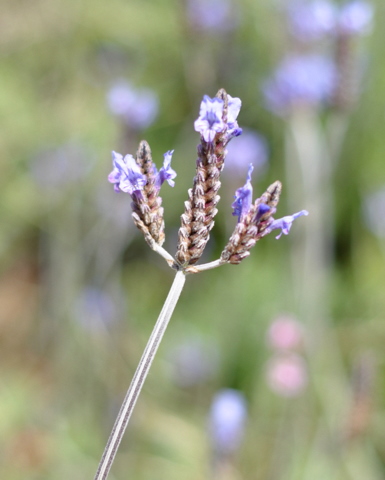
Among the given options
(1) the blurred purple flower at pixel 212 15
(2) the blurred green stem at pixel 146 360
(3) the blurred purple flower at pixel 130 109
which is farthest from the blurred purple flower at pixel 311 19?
(2) the blurred green stem at pixel 146 360

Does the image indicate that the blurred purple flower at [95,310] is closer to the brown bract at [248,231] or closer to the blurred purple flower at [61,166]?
the blurred purple flower at [61,166]

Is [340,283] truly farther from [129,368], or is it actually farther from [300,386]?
[129,368]

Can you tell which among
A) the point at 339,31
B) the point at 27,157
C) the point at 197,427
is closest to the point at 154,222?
the point at 339,31

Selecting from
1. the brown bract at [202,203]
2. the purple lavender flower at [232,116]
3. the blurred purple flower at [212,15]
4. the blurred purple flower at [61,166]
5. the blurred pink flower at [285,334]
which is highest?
the blurred purple flower at [212,15]

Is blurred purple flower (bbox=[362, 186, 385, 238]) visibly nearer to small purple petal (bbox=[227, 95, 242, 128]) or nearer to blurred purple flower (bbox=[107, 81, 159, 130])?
blurred purple flower (bbox=[107, 81, 159, 130])

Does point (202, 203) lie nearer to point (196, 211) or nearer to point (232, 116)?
point (196, 211)

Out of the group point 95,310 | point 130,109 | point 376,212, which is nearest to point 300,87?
point 130,109
